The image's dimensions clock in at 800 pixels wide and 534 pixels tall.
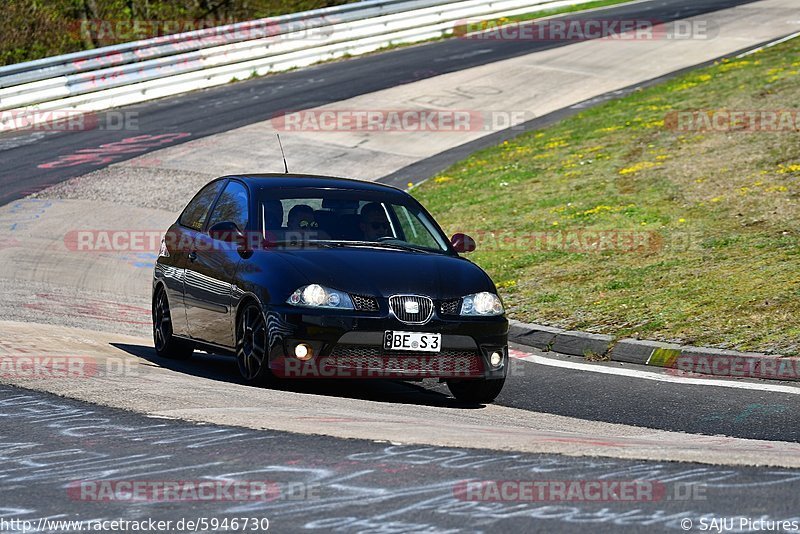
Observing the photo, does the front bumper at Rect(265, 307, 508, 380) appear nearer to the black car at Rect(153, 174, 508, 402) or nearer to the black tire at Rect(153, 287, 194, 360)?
the black car at Rect(153, 174, 508, 402)

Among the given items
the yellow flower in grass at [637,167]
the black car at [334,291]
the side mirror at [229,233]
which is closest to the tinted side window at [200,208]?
the black car at [334,291]

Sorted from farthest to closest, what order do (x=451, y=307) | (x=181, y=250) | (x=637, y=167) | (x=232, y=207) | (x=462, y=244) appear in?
(x=637, y=167) → (x=181, y=250) → (x=232, y=207) → (x=462, y=244) → (x=451, y=307)

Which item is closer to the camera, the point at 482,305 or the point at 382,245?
the point at 482,305

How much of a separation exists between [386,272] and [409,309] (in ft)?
1.16

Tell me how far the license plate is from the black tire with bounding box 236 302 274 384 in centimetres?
86

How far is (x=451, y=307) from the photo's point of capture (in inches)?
349

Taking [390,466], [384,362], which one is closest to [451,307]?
[384,362]

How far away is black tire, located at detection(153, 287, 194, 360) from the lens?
35.9ft

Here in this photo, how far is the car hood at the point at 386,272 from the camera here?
28.7 feet

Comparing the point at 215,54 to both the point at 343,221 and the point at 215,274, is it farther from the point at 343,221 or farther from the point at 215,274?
the point at 343,221

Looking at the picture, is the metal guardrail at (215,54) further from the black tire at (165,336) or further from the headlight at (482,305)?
the headlight at (482,305)

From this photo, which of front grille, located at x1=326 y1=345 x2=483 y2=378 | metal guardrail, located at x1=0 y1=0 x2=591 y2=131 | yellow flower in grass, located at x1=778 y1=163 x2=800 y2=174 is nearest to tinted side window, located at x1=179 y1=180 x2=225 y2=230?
front grille, located at x1=326 y1=345 x2=483 y2=378

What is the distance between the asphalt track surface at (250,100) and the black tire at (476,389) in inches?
491

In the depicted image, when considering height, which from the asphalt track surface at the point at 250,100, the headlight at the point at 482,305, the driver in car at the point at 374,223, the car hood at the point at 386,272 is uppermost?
the asphalt track surface at the point at 250,100
